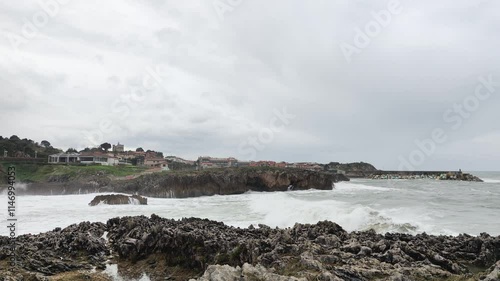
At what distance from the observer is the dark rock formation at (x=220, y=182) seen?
53188 mm

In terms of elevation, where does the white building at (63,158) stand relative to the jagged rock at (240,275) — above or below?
above

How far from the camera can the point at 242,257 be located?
11047 millimetres

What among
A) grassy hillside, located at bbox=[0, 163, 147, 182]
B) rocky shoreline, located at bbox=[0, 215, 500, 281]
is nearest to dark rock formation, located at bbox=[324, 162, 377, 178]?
grassy hillside, located at bbox=[0, 163, 147, 182]

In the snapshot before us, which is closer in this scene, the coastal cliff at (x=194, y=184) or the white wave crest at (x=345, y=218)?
the white wave crest at (x=345, y=218)

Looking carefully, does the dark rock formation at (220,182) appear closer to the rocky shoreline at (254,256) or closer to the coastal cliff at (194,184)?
the coastal cliff at (194,184)


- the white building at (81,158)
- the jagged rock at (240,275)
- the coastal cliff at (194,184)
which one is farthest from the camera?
the white building at (81,158)

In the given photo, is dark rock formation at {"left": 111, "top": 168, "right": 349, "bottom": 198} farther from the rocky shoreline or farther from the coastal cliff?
the rocky shoreline

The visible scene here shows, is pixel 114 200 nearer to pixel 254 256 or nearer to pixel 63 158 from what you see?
pixel 254 256

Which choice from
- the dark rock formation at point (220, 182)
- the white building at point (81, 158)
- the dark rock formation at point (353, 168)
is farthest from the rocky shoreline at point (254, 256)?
the dark rock formation at point (353, 168)

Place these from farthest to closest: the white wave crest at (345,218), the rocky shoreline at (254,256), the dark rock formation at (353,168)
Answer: the dark rock formation at (353,168) < the white wave crest at (345,218) < the rocky shoreline at (254,256)

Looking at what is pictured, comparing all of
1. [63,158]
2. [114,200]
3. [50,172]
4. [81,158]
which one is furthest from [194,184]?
[63,158]

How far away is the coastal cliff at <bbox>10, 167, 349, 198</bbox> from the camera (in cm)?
5347

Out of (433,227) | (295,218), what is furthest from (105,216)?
(433,227)

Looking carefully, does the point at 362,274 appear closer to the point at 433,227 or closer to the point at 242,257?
the point at 242,257
